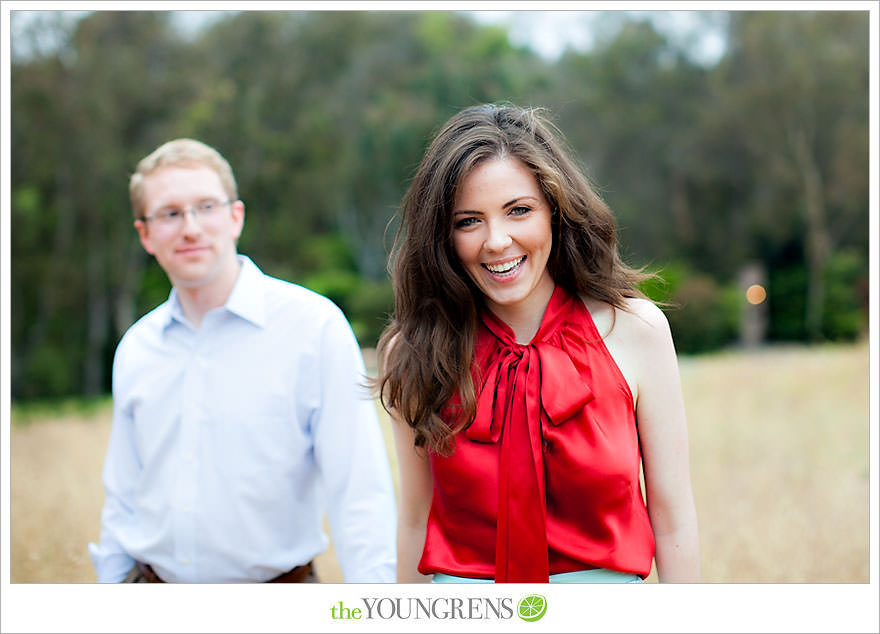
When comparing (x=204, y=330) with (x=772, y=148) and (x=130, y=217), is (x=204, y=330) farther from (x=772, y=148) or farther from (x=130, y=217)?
(x=772, y=148)

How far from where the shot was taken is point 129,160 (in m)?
12.9

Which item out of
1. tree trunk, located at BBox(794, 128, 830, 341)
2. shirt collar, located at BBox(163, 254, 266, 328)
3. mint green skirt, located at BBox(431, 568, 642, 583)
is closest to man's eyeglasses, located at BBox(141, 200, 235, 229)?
shirt collar, located at BBox(163, 254, 266, 328)

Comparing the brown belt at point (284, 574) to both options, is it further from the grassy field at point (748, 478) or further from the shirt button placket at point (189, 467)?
the grassy field at point (748, 478)

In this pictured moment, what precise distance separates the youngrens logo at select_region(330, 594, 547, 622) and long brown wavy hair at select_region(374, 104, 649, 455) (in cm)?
41

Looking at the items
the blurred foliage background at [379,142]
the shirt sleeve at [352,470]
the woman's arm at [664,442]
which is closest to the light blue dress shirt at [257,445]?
the shirt sleeve at [352,470]

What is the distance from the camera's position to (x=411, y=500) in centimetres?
190

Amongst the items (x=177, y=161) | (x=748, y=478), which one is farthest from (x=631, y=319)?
(x=748, y=478)

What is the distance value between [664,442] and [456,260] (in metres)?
0.58

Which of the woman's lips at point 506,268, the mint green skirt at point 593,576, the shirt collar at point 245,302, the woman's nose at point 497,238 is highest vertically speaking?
the woman's nose at point 497,238

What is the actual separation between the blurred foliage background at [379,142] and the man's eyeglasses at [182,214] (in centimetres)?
938

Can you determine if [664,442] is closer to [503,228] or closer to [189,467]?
[503,228]

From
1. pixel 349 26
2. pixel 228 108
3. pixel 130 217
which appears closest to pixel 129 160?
pixel 130 217

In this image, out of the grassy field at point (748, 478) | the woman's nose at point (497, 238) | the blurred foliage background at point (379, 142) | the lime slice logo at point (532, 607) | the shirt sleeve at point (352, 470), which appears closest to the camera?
the woman's nose at point (497, 238)

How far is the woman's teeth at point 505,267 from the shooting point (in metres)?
1.67
